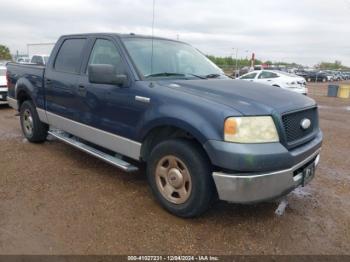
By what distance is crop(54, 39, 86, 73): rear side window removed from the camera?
4.84 meters

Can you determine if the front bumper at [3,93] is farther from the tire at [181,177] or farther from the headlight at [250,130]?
the headlight at [250,130]

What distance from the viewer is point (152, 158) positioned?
12.0ft

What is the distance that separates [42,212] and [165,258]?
148 centimetres

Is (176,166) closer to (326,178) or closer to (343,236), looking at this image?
(343,236)

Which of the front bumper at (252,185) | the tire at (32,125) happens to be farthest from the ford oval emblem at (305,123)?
the tire at (32,125)

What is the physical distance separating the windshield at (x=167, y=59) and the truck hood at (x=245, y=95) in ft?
1.11

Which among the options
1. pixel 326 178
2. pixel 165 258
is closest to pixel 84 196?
pixel 165 258

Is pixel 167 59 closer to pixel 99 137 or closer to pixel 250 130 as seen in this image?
pixel 99 137

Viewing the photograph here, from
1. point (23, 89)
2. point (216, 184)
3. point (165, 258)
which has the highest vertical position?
point (23, 89)

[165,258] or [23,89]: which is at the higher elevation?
[23,89]

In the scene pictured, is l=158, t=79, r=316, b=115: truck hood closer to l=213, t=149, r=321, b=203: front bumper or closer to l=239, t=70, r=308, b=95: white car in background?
l=213, t=149, r=321, b=203: front bumper

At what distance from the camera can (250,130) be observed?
3.02m

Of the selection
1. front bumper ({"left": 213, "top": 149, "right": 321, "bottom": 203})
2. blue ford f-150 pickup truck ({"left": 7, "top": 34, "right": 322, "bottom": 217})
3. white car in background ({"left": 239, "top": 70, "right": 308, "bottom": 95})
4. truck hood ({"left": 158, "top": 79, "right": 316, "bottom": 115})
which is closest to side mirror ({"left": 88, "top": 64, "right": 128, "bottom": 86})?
blue ford f-150 pickup truck ({"left": 7, "top": 34, "right": 322, "bottom": 217})

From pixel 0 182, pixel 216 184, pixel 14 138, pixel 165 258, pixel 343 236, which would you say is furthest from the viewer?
pixel 14 138
